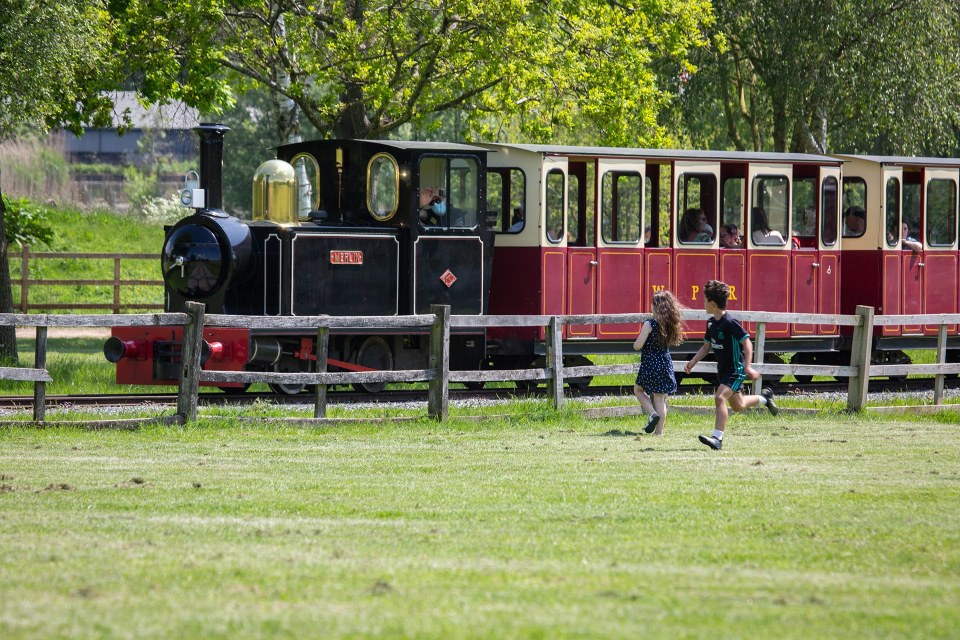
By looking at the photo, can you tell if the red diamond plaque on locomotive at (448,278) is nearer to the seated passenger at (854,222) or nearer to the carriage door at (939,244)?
the seated passenger at (854,222)

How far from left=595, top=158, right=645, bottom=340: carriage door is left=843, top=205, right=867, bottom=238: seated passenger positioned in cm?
414

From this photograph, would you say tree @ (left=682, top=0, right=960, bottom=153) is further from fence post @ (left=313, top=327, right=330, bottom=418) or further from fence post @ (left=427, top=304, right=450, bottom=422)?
fence post @ (left=313, top=327, right=330, bottom=418)

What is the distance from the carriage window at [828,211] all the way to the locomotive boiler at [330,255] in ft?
17.1

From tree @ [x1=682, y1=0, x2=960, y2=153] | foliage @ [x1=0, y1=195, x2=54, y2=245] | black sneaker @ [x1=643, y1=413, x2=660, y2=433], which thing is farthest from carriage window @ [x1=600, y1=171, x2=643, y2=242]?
foliage @ [x1=0, y1=195, x2=54, y2=245]

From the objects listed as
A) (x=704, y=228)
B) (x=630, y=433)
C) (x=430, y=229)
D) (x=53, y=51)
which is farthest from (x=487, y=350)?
(x=53, y=51)

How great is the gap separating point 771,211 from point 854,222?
211 cm

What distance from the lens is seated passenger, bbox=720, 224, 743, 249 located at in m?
18.3

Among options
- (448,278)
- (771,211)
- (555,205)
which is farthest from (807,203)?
(448,278)

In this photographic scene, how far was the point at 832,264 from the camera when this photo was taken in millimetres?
19234

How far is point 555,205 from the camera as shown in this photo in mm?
17031

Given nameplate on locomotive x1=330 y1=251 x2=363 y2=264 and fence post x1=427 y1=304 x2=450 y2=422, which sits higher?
nameplate on locomotive x1=330 y1=251 x2=363 y2=264

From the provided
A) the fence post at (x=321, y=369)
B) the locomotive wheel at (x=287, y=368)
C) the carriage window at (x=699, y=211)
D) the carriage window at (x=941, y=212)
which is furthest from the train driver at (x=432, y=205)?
the carriage window at (x=941, y=212)

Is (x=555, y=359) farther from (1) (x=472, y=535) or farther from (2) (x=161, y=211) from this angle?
(2) (x=161, y=211)

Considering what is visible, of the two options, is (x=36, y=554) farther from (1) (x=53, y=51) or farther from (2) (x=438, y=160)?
(1) (x=53, y=51)
